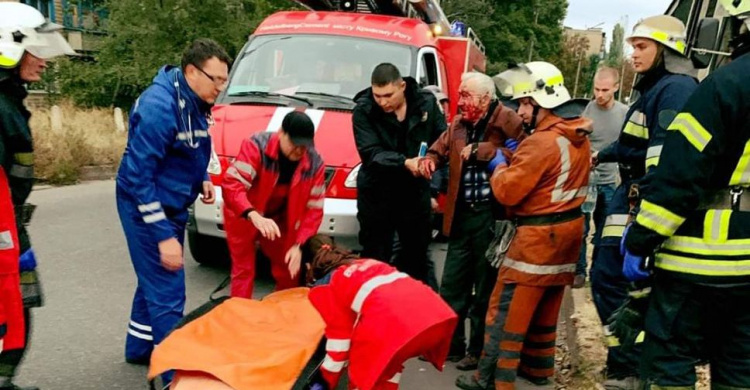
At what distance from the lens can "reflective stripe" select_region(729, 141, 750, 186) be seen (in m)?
2.68

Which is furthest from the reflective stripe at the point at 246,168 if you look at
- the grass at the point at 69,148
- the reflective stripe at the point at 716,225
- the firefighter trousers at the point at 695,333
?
the grass at the point at 69,148

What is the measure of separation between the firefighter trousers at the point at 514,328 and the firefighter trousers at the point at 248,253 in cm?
139

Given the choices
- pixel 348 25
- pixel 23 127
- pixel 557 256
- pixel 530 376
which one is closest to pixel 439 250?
pixel 348 25

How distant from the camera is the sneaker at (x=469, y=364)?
4535 mm

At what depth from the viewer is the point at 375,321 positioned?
9.32 feet

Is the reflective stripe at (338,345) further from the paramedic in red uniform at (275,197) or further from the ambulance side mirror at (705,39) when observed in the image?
the ambulance side mirror at (705,39)

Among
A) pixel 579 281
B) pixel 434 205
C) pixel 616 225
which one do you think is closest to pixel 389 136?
pixel 434 205

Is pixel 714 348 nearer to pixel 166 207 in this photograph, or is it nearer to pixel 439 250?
pixel 166 207

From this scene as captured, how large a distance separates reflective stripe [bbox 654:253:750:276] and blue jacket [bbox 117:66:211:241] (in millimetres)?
2498

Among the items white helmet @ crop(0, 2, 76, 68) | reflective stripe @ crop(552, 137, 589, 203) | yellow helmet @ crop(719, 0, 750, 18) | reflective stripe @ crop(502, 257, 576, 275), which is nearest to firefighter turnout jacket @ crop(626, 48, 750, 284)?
yellow helmet @ crop(719, 0, 750, 18)

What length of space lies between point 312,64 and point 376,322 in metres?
4.34

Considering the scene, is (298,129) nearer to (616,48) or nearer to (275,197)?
(275,197)

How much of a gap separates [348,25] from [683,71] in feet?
13.8

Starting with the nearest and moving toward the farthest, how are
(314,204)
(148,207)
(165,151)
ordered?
(148,207) → (165,151) → (314,204)
